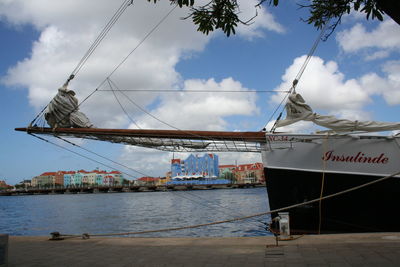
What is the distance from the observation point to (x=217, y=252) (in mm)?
5859

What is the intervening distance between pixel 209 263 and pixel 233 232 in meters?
9.79

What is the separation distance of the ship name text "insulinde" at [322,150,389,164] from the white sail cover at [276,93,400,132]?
0.65 metres

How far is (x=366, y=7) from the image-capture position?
→ 3.94 m

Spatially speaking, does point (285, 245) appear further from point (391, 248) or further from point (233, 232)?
point (233, 232)

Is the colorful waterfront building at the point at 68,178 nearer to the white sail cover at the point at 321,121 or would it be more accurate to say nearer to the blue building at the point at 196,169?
the blue building at the point at 196,169

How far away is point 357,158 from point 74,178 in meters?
166

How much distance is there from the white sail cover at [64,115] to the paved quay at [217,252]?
348 cm

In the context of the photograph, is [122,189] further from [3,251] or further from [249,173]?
[3,251]

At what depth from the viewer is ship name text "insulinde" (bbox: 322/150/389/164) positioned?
884 cm

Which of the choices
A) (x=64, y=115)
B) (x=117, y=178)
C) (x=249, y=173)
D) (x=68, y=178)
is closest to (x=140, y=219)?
(x=64, y=115)

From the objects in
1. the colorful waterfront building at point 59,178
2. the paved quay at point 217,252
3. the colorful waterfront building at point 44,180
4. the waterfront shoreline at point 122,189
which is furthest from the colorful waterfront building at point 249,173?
the paved quay at point 217,252

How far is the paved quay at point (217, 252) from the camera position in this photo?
4.97 m

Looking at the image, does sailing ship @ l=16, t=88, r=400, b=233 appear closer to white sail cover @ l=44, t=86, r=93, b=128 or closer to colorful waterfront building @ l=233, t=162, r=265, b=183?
white sail cover @ l=44, t=86, r=93, b=128

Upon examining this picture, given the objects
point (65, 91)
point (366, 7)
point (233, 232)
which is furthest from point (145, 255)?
point (233, 232)
